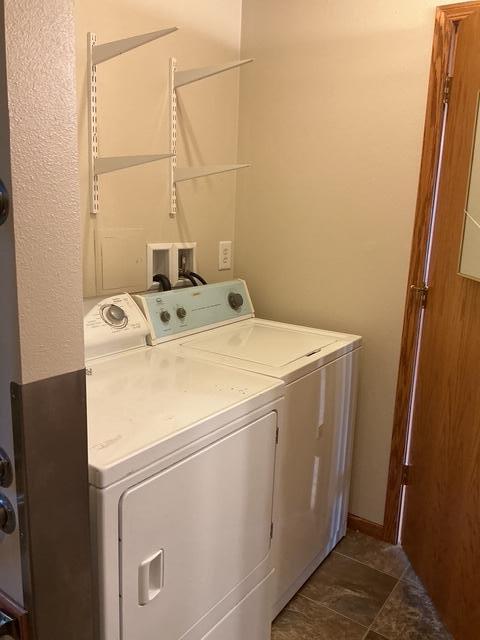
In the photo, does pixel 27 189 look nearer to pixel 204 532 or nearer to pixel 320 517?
pixel 204 532

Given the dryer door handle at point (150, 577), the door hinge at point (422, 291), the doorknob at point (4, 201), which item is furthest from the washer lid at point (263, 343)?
the doorknob at point (4, 201)

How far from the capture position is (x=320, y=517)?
2.03 m

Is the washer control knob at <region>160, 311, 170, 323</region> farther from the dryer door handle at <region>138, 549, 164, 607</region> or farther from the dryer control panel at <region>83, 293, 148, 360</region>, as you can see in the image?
the dryer door handle at <region>138, 549, 164, 607</region>

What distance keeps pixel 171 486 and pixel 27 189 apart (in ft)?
2.32

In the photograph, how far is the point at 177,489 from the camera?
1.21 metres

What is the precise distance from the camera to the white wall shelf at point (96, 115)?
5.50 feet

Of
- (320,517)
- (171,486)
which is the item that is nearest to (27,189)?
(171,486)

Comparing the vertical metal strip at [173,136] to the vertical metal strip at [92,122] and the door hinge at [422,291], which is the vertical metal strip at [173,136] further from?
the door hinge at [422,291]

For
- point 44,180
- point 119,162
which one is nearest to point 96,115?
point 119,162

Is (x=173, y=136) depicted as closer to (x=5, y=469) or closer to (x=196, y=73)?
(x=196, y=73)

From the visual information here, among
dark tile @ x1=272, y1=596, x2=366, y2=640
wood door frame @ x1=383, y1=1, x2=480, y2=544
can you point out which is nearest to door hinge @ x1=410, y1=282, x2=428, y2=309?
wood door frame @ x1=383, y1=1, x2=480, y2=544

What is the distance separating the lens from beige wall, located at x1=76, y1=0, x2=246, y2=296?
5.94 ft

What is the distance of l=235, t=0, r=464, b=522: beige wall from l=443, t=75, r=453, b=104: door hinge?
0.08 metres

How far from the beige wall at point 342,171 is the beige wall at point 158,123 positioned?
110 mm
